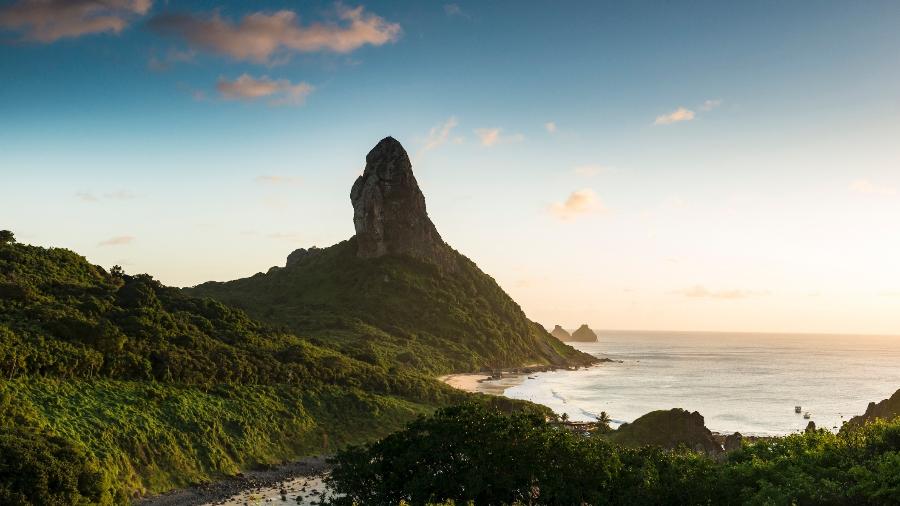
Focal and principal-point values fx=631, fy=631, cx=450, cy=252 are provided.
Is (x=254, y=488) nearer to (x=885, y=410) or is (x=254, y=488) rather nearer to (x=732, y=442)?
(x=732, y=442)

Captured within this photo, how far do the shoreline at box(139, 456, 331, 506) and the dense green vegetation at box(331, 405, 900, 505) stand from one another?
55.7 ft

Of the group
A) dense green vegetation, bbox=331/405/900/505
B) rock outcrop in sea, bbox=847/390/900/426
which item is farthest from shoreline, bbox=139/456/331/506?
rock outcrop in sea, bbox=847/390/900/426

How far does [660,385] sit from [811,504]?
521 feet

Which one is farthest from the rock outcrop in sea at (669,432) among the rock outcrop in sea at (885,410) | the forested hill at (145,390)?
the forested hill at (145,390)

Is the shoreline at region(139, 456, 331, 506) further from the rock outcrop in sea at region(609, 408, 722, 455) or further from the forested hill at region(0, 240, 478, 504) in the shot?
the rock outcrop in sea at region(609, 408, 722, 455)

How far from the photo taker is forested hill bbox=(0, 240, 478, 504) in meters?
46.9

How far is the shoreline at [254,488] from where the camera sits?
54156mm

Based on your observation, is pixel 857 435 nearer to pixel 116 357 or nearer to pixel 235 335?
pixel 116 357

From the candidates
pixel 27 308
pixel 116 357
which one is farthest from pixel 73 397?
pixel 27 308

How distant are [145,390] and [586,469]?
167 ft

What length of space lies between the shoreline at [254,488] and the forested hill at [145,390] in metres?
1.66

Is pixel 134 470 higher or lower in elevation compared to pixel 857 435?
lower

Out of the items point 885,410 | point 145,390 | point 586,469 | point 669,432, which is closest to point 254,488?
point 145,390

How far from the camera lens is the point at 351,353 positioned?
120562 mm
